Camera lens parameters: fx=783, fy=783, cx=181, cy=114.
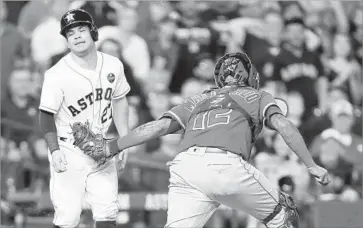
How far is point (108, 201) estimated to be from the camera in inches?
240

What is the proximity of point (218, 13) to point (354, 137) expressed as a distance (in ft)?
9.28

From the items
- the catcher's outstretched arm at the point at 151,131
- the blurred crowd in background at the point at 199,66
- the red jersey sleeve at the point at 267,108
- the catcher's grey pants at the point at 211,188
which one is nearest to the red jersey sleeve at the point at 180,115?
the catcher's outstretched arm at the point at 151,131

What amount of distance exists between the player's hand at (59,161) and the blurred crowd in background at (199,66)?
355 centimetres

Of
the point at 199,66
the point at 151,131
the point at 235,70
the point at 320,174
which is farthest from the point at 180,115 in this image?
the point at 199,66

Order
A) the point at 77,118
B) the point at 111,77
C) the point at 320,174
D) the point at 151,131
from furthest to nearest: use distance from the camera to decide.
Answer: the point at 111,77
the point at 77,118
the point at 151,131
the point at 320,174

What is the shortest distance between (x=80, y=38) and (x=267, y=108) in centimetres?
168

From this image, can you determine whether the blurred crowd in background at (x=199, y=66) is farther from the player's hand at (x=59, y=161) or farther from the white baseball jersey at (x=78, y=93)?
the player's hand at (x=59, y=161)

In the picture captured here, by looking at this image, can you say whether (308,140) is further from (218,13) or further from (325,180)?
(325,180)

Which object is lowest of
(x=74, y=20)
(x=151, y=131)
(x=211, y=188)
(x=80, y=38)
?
(x=211, y=188)

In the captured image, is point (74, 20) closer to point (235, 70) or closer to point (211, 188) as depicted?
point (235, 70)

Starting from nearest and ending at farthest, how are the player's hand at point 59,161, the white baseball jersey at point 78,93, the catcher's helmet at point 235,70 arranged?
the catcher's helmet at point 235,70 < the player's hand at point 59,161 < the white baseball jersey at point 78,93

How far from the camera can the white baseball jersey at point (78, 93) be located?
6.18m

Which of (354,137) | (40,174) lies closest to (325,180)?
(354,137)

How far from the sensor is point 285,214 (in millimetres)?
5527
